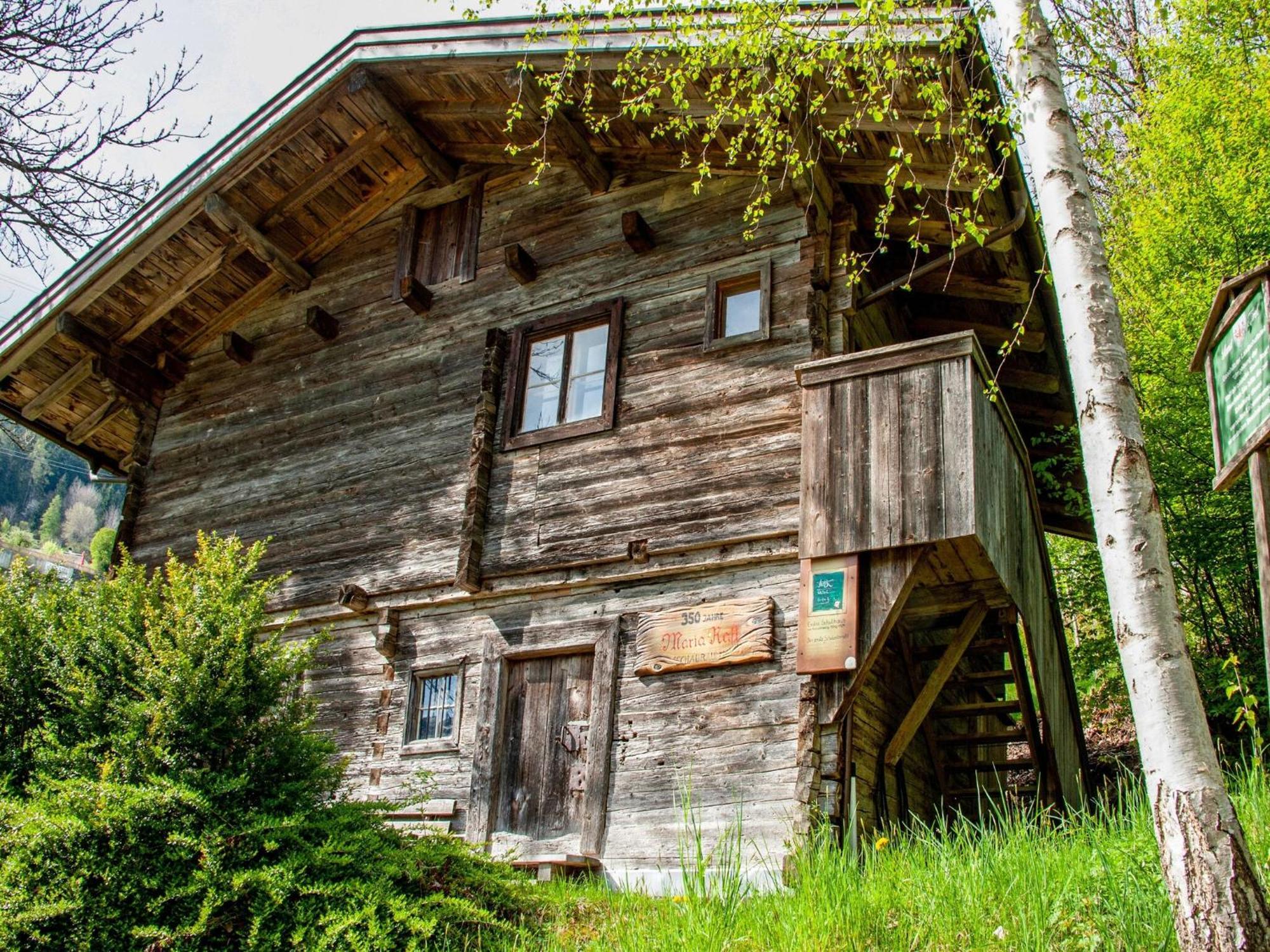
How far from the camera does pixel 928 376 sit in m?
8.12

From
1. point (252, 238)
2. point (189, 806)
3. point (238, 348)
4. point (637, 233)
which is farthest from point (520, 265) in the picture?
point (189, 806)

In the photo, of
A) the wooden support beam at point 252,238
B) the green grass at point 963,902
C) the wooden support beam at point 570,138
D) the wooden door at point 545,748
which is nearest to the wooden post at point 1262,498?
the green grass at point 963,902

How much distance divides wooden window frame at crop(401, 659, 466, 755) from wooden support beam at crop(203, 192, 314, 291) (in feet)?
16.0

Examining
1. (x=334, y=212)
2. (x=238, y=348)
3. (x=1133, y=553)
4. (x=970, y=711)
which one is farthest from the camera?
(x=238, y=348)

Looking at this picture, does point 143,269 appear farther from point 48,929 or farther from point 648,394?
point 48,929

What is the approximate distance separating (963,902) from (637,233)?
6864 mm

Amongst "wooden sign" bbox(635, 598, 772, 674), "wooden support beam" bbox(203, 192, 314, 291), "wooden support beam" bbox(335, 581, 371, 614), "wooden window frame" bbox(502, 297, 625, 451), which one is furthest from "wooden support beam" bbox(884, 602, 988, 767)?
"wooden support beam" bbox(203, 192, 314, 291)

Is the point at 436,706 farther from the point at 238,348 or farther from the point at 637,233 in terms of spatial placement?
the point at 238,348

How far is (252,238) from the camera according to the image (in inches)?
478

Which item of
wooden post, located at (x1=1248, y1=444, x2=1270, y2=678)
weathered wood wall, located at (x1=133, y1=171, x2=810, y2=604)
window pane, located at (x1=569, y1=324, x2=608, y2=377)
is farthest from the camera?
window pane, located at (x1=569, y1=324, x2=608, y2=377)

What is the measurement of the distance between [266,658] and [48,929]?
188cm

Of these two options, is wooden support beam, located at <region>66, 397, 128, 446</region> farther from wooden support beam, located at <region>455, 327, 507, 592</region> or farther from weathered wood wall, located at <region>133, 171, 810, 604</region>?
wooden support beam, located at <region>455, 327, 507, 592</region>

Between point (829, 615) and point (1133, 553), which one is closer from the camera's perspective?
point (1133, 553)

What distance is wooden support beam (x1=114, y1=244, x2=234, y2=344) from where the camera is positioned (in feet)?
41.8
